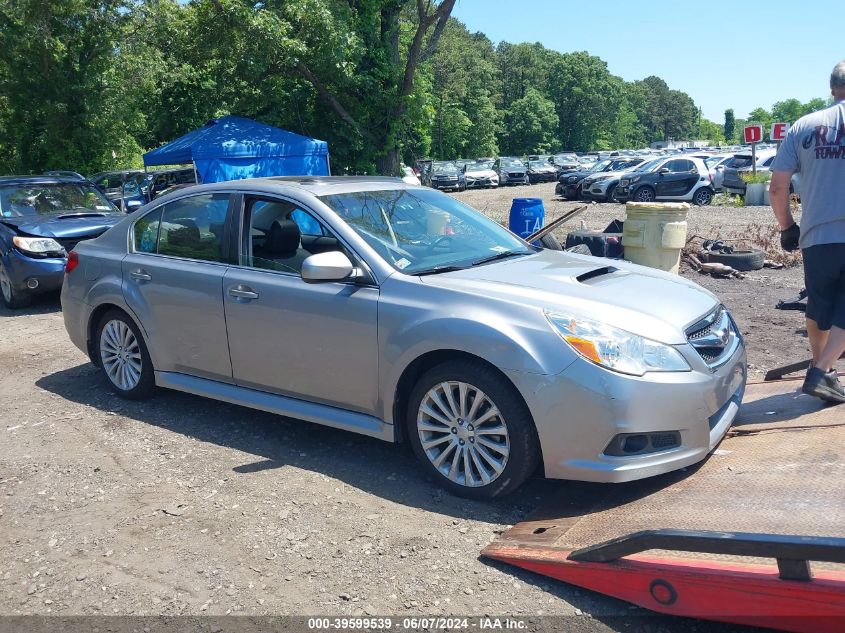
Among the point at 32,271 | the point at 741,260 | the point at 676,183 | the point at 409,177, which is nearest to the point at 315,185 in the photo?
the point at 32,271

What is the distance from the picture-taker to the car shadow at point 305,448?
393cm

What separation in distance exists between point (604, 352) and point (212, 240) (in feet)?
9.17

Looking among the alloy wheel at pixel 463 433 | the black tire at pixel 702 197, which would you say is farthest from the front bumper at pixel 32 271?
the black tire at pixel 702 197

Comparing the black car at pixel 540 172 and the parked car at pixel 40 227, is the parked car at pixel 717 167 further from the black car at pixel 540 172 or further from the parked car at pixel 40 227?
the parked car at pixel 40 227

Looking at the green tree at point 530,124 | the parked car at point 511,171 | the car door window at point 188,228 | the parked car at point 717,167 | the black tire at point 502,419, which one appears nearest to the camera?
the black tire at point 502,419

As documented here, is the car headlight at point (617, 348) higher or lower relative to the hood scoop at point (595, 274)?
lower

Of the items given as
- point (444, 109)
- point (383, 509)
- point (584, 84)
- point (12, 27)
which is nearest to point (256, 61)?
point (12, 27)

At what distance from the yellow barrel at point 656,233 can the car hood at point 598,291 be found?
422 centimetres

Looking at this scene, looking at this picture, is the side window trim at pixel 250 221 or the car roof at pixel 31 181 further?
the car roof at pixel 31 181

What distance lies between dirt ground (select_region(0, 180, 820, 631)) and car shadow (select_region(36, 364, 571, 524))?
0.01 metres

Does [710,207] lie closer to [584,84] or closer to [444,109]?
[444,109]

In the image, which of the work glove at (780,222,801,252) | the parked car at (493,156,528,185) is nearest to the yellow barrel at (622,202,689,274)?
the work glove at (780,222,801,252)

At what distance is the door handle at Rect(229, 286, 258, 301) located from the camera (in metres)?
4.62

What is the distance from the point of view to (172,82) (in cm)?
2288
